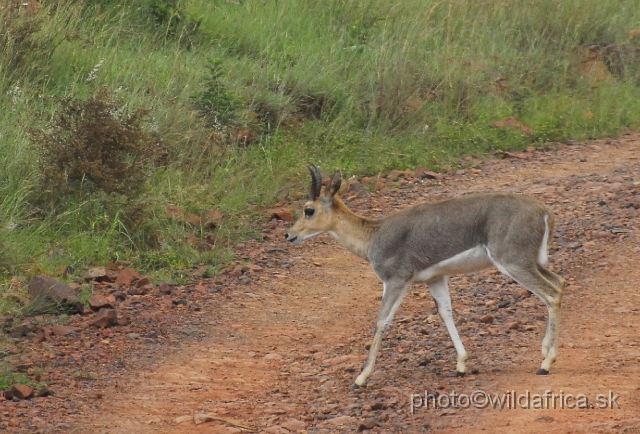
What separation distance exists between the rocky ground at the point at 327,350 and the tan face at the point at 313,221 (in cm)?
80

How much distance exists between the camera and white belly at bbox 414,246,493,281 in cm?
716

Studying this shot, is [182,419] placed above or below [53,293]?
above

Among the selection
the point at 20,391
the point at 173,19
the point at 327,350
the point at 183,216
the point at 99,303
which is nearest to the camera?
the point at 20,391

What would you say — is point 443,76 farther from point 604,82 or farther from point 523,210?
point 523,210

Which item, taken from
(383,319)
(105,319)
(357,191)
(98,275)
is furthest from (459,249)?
(357,191)

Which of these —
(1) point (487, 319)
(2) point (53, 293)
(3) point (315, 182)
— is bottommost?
(2) point (53, 293)

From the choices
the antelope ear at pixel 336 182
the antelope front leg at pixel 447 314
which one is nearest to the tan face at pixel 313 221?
the antelope ear at pixel 336 182

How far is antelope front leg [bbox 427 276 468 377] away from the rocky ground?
10 cm

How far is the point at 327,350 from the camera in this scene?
315 inches

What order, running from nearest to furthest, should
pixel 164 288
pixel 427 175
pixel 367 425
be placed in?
1. pixel 367 425
2. pixel 164 288
3. pixel 427 175

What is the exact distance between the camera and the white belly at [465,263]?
7164 millimetres

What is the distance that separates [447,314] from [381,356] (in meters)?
0.64

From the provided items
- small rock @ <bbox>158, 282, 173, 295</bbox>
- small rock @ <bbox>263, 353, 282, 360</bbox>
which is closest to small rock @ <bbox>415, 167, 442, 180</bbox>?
small rock @ <bbox>158, 282, 173, 295</bbox>

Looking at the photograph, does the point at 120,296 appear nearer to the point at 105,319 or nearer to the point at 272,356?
the point at 105,319
